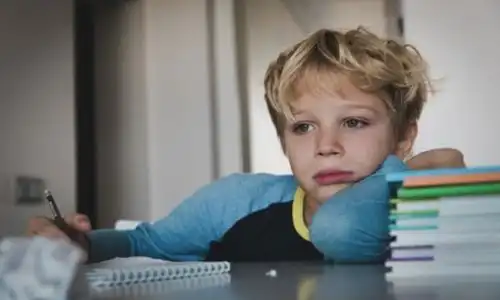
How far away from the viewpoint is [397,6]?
311 centimetres

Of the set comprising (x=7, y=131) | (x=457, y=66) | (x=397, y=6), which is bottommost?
(x=7, y=131)

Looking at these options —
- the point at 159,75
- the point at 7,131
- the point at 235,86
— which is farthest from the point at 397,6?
the point at 7,131

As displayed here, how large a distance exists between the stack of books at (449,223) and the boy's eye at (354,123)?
0.41 m

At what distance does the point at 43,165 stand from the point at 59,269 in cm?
205

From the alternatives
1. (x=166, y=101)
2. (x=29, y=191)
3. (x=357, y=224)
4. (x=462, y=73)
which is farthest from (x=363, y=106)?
(x=166, y=101)

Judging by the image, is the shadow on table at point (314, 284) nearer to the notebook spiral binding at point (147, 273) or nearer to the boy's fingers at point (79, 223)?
the notebook spiral binding at point (147, 273)

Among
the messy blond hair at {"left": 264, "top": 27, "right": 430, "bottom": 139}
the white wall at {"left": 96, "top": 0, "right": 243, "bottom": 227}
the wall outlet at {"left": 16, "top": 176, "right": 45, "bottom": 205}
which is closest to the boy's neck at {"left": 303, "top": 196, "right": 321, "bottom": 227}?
the messy blond hair at {"left": 264, "top": 27, "right": 430, "bottom": 139}

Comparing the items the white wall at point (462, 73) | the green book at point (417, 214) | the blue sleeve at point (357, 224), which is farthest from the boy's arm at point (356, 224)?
the white wall at point (462, 73)

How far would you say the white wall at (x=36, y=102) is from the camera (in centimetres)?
228

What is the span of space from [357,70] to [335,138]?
0.11 meters

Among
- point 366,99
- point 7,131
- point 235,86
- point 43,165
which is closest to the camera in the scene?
point 366,99

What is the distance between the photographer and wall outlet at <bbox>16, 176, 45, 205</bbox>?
7.52 feet

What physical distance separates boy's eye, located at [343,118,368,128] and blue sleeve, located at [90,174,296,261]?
8.2 inches

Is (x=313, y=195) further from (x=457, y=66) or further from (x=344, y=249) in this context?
(x=457, y=66)
